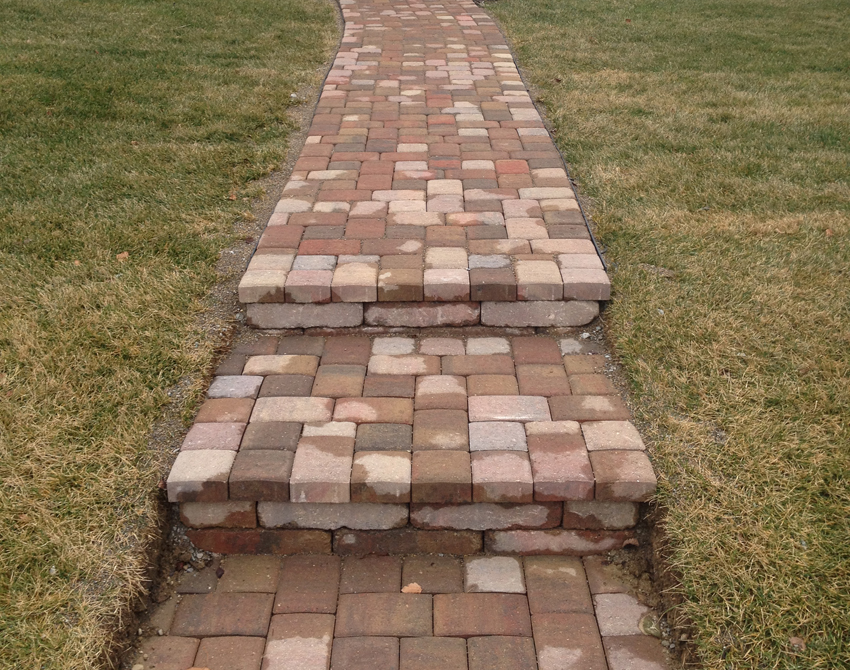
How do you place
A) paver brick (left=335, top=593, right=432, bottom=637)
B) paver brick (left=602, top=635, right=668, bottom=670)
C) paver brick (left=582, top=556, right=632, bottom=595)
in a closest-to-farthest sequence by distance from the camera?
1. paver brick (left=602, top=635, right=668, bottom=670)
2. paver brick (left=335, top=593, right=432, bottom=637)
3. paver brick (left=582, top=556, right=632, bottom=595)

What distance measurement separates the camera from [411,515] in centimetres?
254

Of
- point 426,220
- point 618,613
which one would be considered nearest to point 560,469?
point 618,613

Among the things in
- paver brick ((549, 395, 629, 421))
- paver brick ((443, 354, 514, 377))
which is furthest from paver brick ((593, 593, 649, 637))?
paver brick ((443, 354, 514, 377))

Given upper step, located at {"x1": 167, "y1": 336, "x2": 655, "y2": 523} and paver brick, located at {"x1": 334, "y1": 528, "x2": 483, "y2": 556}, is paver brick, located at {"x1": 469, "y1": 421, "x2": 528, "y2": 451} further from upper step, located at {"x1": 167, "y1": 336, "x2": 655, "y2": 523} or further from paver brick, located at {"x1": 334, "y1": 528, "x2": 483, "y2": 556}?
paver brick, located at {"x1": 334, "y1": 528, "x2": 483, "y2": 556}

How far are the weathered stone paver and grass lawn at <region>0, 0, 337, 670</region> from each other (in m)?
0.28

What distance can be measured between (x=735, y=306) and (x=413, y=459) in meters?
1.74

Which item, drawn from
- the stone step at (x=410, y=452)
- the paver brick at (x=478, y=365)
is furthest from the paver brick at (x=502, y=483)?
the paver brick at (x=478, y=365)

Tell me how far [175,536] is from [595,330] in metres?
1.98

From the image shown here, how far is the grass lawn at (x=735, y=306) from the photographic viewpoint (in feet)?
7.13

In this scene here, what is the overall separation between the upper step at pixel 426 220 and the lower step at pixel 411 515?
1049 millimetres

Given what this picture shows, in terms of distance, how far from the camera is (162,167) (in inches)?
183

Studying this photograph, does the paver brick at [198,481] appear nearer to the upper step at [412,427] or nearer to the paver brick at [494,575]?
the upper step at [412,427]

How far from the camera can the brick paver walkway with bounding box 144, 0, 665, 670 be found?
7.47ft

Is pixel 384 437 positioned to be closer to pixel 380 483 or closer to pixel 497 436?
pixel 380 483
